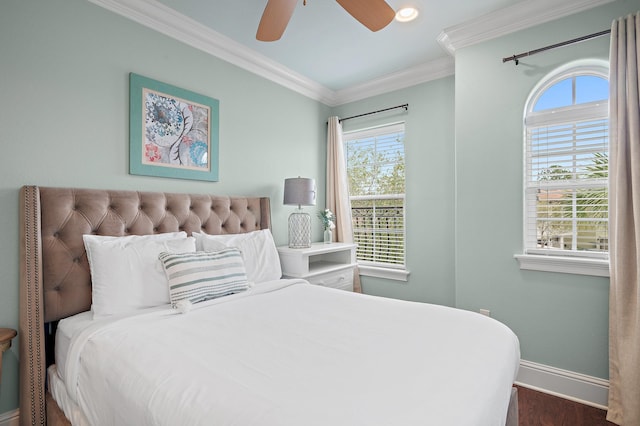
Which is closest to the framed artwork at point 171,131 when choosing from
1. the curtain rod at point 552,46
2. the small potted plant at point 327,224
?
the small potted plant at point 327,224

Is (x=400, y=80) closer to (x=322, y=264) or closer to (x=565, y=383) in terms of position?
(x=322, y=264)

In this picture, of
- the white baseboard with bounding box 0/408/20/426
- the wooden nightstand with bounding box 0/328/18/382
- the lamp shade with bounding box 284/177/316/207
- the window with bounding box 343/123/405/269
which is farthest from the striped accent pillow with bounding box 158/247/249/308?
the window with bounding box 343/123/405/269

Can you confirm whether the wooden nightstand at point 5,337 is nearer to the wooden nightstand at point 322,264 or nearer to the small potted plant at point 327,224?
the wooden nightstand at point 322,264

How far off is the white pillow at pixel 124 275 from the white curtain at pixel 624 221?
2.73 meters

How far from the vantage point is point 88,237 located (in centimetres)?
183

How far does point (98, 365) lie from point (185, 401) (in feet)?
1.88

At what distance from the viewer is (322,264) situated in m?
3.44

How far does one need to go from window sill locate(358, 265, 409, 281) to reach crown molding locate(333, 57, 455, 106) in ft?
6.31

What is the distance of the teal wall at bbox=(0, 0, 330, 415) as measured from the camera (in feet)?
5.64

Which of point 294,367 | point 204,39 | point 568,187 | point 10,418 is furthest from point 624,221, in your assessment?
point 10,418

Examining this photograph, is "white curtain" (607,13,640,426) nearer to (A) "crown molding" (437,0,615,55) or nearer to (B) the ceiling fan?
(A) "crown molding" (437,0,615,55)

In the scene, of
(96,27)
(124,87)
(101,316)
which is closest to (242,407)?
(101,316)

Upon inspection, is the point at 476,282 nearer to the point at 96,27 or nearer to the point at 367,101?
the point at 367,101

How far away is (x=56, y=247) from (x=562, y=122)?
3350 millimetres
